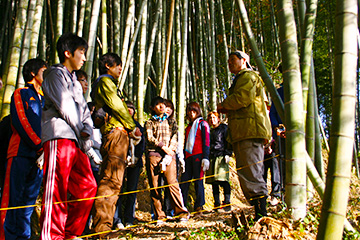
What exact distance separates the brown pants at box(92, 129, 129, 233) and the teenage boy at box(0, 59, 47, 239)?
40 centimetres

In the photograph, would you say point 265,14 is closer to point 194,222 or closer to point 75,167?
point 194,222

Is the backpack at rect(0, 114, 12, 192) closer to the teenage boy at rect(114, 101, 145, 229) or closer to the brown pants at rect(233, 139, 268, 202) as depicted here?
the teenage boy at rect(114, 101, 145, 229)

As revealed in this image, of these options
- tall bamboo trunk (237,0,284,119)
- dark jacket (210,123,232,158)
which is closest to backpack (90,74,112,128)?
tall bamboo trunk (237,0,284,119)

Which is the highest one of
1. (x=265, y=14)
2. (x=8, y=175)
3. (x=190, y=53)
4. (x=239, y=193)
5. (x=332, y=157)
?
(x=265, y=14)

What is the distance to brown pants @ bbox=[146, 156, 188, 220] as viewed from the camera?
113 inches

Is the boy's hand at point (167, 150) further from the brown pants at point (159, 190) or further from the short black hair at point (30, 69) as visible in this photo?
the short black hair at point (30, 69)

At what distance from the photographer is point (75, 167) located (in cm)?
187

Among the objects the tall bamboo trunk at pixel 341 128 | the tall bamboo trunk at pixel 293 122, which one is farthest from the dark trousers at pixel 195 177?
the tall bamboo trunk at pixel 341 128

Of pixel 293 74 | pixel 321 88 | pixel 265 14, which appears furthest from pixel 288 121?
pixel 321 88

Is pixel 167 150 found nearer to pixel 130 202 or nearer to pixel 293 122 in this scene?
pixel 130 202

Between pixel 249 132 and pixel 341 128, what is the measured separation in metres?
0.96

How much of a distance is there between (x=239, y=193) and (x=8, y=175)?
10.9 ft

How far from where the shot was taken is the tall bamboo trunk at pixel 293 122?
1.88 m

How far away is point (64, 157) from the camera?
69.5 inches
